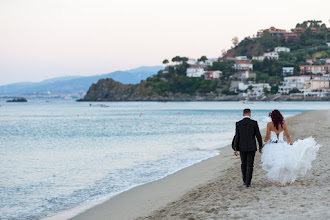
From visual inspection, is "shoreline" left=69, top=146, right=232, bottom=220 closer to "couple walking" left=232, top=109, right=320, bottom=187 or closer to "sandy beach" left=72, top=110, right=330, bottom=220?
"sandy beach" left=72, top=110, right=330, bottom=220

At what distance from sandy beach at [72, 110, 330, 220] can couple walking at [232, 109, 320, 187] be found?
400mm

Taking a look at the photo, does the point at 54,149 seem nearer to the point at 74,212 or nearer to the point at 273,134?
the point at 74,212

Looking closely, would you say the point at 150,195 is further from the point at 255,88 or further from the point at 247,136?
the point at 255,88

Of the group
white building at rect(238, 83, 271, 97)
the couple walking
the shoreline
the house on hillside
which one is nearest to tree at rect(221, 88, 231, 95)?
white building at rect(238, 83, 271, 97)

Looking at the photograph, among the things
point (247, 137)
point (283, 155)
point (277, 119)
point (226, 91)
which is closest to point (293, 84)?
point (226, 91)

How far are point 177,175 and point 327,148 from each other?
19.6ft

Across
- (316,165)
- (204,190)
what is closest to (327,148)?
(316,165)

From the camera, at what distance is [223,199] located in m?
9.17

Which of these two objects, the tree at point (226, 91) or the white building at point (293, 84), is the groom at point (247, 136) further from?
the tree at point (226, 91)

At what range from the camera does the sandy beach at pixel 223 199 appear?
7.75 meters

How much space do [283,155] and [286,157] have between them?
0.07 meters

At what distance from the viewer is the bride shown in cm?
918

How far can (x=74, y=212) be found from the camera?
33.6 ft

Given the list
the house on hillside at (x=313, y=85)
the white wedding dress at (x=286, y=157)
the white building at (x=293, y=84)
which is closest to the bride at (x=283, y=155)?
the white wedding dress at (x=286, y=157)
